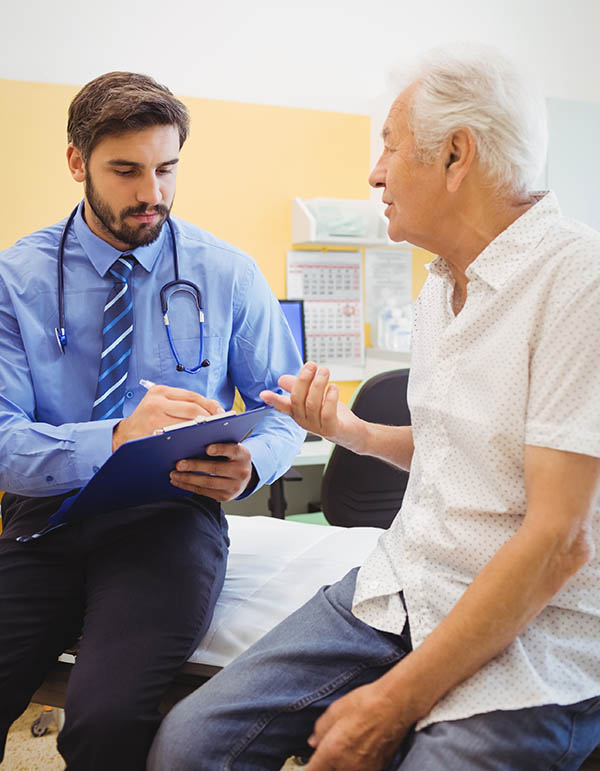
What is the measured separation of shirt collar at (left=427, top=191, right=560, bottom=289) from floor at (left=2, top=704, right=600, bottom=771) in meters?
1.48

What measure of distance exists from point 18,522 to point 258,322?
2.12 ft

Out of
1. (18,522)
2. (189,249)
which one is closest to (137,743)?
(18,522)

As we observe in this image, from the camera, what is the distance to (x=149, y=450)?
1.06 meters

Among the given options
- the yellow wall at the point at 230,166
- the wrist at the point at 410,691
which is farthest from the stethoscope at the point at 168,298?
the yellow wall at the point at 230,166

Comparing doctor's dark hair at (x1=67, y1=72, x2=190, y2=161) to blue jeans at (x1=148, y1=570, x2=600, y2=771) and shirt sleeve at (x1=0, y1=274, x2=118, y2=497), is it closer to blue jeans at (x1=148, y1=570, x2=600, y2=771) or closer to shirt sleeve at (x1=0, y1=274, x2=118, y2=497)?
shirt sleeve at (x1=0, y1=274, x2=118, y2=497)

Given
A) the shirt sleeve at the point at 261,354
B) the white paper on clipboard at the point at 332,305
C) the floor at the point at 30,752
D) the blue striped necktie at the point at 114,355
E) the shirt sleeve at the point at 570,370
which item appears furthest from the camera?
the white paper on clipboard at the point at 332,305

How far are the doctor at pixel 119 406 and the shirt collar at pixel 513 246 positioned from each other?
0.51m

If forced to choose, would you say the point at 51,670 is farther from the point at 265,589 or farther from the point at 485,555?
the point at 485,555

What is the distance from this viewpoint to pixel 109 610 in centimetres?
119

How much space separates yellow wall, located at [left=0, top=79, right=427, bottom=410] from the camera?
2877 mm

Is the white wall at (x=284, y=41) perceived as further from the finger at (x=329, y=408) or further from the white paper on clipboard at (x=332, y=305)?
the finger at (x=329, y=408)

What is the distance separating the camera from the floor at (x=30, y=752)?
76.3 inches

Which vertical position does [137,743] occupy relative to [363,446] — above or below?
below

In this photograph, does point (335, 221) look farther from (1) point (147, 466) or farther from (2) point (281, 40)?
(1) point (147, 466)
